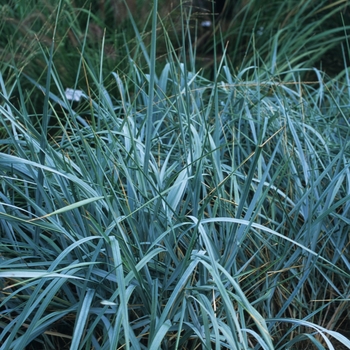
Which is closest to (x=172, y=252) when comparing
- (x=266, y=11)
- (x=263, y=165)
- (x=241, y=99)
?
(x=263, y=165)

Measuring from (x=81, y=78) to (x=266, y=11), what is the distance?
4.92 feet

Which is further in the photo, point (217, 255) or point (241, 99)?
point (241, 99)

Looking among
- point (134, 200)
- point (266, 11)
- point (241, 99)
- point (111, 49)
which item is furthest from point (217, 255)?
point (266, 11)

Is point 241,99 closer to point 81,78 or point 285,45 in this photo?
point 81,78

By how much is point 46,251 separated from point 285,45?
207 cm

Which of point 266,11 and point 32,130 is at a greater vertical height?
point 32,130

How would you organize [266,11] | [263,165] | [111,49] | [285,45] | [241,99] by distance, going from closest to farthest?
[263,165], [241,99], [111,49], [285,45], [266,11]

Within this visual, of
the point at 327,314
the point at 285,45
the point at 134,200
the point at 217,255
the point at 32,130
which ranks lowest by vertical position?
the point at 327,314

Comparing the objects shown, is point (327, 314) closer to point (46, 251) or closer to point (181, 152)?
point (181, 152)

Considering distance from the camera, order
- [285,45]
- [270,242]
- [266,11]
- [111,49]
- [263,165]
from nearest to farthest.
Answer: [270,242]
[263,165]
[111,49]
[285,45]
[266,11]

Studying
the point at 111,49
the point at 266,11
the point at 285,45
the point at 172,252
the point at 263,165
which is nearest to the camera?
the point at 172,252

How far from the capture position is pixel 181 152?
6.73ft

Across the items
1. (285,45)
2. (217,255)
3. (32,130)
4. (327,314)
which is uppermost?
(32,130)

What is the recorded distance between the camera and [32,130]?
1.70 m
